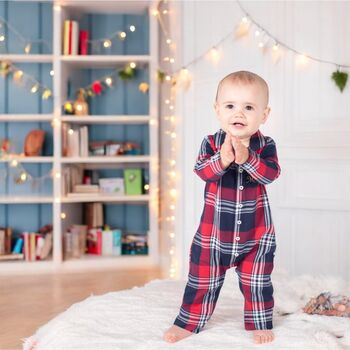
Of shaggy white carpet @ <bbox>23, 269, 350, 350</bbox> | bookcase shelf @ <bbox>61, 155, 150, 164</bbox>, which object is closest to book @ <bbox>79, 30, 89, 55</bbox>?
bookcase shelf @ <bbox>61, 155, 150, 164</bbox>

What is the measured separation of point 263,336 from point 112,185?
9.32ft

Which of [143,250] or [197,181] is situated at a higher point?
[197,181]

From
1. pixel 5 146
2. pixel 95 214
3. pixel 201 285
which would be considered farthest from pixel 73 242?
pixel 201 285

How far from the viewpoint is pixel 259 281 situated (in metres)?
1.78

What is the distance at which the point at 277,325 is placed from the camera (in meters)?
1.88

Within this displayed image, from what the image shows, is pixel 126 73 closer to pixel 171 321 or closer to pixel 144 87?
pixel 144 87

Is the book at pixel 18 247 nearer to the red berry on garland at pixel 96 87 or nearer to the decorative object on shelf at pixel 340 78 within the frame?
the red berry on garland at pixel 96 87

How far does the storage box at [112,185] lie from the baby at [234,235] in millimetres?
2659

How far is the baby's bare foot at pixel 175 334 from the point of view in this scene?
5.74ft

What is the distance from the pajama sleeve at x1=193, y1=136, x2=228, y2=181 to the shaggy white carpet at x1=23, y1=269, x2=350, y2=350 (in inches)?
18.2

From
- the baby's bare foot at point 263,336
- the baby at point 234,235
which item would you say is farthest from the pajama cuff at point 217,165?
the baby's bare foot at point 263,336

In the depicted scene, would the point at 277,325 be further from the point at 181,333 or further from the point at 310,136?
the point at 310,136

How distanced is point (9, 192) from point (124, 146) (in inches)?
35.8

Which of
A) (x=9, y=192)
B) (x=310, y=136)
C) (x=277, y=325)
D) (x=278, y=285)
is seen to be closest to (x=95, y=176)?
(x=9, y=192)
